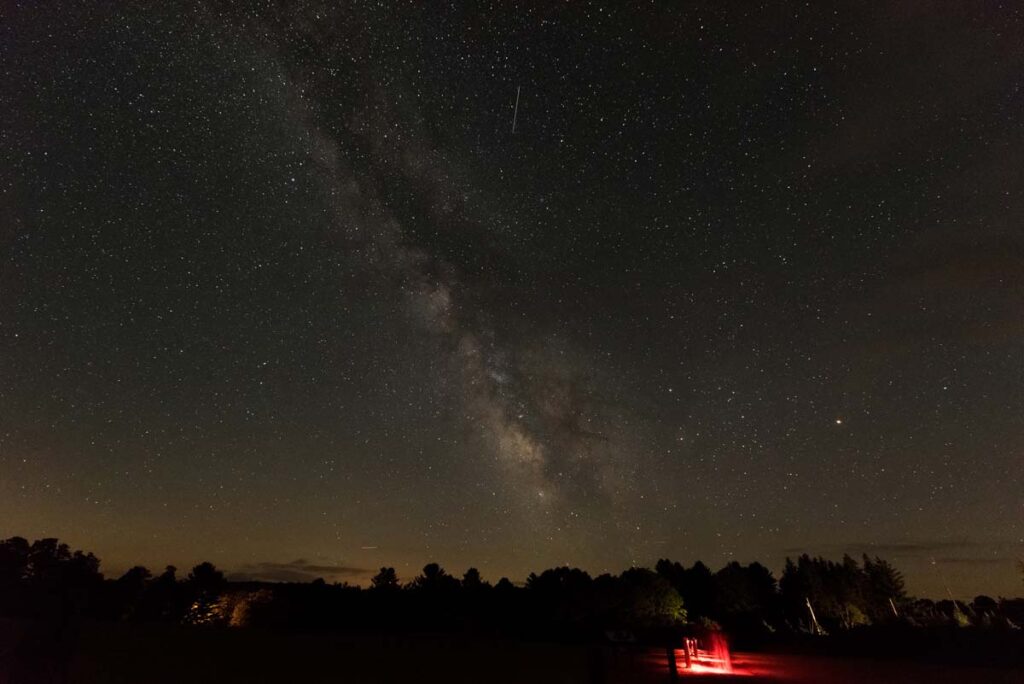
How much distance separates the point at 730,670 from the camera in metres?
16.5

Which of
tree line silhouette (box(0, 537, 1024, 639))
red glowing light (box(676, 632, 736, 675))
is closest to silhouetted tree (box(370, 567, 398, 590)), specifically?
tree line silhouette (box(0, 537, 1024, 639))

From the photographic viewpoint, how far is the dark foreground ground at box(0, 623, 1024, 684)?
9062 mm

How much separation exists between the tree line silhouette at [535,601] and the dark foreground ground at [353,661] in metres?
7.16

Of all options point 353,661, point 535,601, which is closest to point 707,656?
point 353,661

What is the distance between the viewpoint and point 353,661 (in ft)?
34.3

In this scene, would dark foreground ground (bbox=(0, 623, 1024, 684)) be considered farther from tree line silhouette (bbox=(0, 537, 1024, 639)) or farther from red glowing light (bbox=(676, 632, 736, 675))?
tree line silhouette (bbox=(0, 537, 1024, 639))

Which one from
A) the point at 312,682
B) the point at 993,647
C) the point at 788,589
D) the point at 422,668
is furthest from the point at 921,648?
the point at 788,589

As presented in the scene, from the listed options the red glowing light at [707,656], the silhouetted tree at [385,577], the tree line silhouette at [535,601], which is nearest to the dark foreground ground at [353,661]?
the red glowing light at [707,656]

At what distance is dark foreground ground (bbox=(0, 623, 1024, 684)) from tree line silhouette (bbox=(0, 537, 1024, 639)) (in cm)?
716

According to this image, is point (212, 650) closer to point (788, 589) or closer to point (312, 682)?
point (312, 682)

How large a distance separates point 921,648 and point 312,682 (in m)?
13.5

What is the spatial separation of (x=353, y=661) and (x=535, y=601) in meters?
42.1

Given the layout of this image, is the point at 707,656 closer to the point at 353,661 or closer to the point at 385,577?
the point at 353,661

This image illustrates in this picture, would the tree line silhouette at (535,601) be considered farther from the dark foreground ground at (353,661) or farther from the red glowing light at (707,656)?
the dark foreground ground at (353,661)
